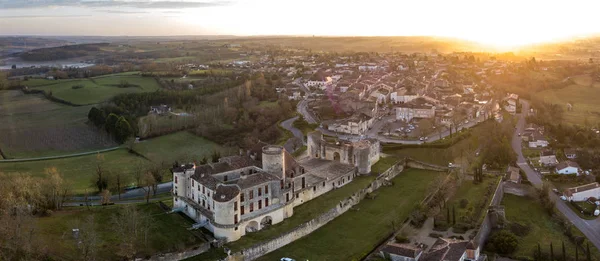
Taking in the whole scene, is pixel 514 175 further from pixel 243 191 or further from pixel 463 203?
pixel 243 191

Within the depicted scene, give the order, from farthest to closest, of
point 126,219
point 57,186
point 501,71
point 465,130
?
1. point 501,71
2. point 465,130
3. point 57,186
4. point 126,219

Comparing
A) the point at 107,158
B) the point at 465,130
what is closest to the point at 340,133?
the point at 465,130

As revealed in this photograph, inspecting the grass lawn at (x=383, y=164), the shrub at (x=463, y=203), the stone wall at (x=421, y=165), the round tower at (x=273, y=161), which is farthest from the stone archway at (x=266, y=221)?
the stone wall at (x=421, y=165)

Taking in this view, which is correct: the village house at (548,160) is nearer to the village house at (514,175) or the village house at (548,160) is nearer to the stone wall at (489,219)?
the village house at (514,175)

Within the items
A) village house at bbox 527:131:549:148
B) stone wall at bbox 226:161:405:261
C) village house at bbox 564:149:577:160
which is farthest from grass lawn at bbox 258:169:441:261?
village house at bbox 527:131:549:148

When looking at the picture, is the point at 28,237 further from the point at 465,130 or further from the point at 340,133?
the point at 465,130
